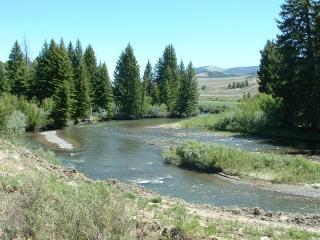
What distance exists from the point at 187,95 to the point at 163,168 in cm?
5958

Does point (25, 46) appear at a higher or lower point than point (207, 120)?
higher

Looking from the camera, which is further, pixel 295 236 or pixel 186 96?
pixel 186 96

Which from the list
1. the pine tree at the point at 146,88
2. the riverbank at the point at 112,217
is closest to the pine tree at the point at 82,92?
the pine tree at the point at 146,88

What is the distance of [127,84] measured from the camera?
8906cm

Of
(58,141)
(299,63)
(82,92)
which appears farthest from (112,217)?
(82,92)

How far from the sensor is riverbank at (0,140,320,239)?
356 inches

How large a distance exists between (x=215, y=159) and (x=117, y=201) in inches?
835

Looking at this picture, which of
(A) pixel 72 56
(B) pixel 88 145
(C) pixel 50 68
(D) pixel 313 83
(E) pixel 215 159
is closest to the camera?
(E) pixel 215 159

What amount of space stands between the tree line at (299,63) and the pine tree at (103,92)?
37.2 meters

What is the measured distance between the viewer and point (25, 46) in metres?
113

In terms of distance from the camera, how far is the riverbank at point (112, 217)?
9039 millimetres

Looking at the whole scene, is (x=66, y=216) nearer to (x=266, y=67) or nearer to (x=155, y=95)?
(x=266, y=67)

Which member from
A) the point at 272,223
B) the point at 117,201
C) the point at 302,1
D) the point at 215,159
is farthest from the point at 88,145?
the point at 117,201

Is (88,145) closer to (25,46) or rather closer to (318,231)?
(318,231)
